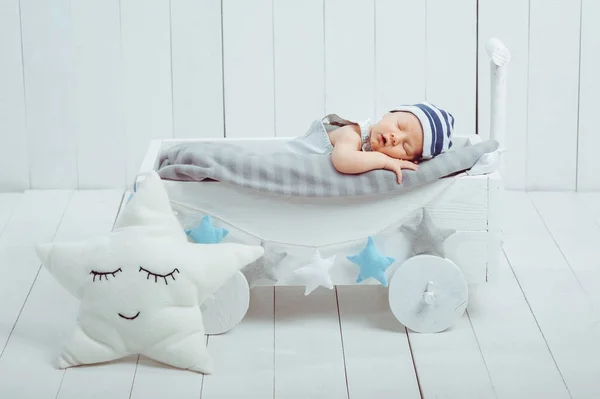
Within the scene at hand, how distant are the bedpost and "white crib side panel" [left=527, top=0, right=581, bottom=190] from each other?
81cm

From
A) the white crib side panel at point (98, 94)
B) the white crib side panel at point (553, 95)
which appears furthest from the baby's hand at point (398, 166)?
the white crib side panel at point (98, 94)

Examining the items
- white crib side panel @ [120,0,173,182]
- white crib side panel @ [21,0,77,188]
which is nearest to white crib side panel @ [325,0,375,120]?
white crib side panel @ [120,0,173,182]

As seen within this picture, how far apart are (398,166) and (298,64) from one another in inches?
38.2

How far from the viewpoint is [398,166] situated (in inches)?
78.5

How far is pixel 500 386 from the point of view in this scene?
6.15 ft

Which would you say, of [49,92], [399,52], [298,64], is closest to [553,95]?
[399,52]

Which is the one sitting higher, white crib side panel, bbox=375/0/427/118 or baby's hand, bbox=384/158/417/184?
white crib side panel, bbox=375/0/427/118

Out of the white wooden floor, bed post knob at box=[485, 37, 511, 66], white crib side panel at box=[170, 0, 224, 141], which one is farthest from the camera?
white crib side panel at box=[170, 0, 224, 141]

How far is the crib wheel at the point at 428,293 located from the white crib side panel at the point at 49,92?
1.28m

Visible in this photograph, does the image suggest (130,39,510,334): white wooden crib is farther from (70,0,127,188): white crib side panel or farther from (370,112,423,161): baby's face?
(70,0,127,188): white crib side panel

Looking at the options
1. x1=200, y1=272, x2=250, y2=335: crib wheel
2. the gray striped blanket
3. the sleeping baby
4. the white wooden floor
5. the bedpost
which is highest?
the bedpost

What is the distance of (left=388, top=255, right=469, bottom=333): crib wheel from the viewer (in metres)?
2.06

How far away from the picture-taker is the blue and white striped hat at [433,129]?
2035mm

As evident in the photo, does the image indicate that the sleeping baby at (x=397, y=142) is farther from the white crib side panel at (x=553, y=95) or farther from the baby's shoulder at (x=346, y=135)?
the white crib side panel at (x=553, y=95)
